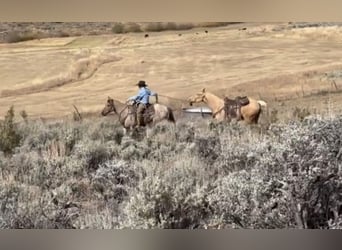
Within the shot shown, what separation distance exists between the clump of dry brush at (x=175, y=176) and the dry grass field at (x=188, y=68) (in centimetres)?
17

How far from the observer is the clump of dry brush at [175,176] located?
3.92m

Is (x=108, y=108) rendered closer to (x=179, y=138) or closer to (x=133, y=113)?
(x=133, y=113)

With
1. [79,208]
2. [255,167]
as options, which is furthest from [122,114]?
[255,167]

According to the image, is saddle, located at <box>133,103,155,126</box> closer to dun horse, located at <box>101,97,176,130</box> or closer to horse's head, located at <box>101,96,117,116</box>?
dun horse, located at <box>101,97,176,130</box>

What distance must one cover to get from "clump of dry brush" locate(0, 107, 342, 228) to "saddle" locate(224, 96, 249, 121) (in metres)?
0.06

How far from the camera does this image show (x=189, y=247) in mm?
3941

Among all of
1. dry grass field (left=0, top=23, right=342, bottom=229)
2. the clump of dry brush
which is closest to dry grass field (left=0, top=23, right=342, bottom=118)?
dry grass field (left=0, top=23, right=342, bottom=229)

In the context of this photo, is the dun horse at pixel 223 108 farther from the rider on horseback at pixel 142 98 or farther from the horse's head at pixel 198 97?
the rider on horseback at pixel 142 98

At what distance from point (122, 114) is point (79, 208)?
62cm

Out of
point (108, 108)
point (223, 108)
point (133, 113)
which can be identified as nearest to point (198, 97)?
point (223, 108)

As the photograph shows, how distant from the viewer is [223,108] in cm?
396

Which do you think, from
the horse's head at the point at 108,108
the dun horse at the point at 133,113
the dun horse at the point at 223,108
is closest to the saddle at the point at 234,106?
the dun horse at the point at 223,108

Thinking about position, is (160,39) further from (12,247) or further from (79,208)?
(12,247)

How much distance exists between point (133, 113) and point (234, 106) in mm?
617
